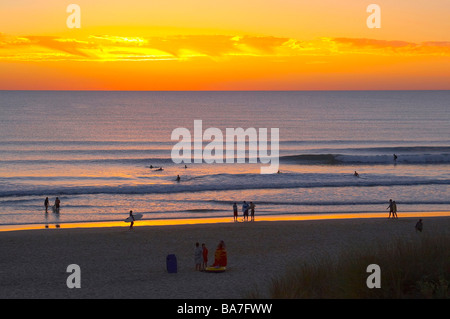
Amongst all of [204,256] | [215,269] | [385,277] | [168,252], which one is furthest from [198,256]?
[385,277]

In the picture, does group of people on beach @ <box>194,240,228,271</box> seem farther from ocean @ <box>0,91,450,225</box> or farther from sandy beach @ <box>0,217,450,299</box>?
ocean @ <box>0,91,450,225</box>

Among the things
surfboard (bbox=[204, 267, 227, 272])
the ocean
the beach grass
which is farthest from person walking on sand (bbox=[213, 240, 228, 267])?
the ocean

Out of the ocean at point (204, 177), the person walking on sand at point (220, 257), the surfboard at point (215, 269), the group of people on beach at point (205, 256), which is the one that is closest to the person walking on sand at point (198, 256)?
the group of people on beach at point (205, 256)

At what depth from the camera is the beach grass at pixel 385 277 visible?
11.3m

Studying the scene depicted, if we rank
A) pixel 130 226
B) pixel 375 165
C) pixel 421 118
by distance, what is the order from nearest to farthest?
1. pixel 130 226
2. pixel 375 165
3. pixel 421 118

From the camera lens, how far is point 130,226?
26.5m

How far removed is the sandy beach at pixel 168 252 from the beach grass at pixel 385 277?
7.26 feet

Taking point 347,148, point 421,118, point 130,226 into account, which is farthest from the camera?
point 421,118

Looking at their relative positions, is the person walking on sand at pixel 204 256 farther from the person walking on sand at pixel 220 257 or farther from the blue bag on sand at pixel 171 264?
the blue bag on sand at pixel 171 264

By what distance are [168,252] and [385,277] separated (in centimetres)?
1085

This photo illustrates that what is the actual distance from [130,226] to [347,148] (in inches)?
1823

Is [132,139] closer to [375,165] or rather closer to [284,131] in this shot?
[284,131]

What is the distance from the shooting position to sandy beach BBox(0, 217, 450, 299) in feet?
52.0
